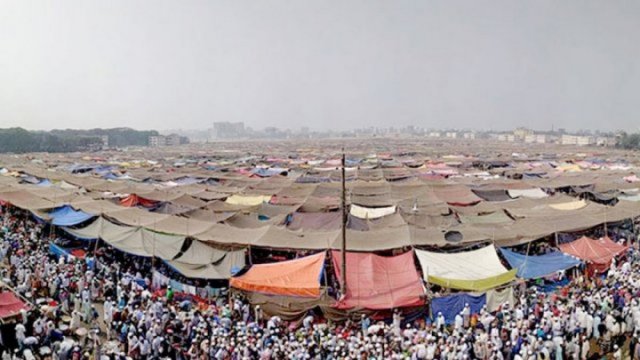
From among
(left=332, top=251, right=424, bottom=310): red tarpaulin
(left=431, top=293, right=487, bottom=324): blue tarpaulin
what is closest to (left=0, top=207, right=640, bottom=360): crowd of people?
(left=431, top=293, right=487, bottom=324): blue tarpaulin

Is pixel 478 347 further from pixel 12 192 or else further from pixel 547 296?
pixel 12 192

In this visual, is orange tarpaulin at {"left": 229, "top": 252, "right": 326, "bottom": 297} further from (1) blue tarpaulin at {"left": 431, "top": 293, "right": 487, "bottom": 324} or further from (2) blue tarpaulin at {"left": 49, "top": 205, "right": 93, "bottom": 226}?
(2) blue tarpaulin at {"left": 49, "top": 205, "right": 93, "bottom": 226}

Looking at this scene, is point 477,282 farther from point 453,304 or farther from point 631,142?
point 631,142

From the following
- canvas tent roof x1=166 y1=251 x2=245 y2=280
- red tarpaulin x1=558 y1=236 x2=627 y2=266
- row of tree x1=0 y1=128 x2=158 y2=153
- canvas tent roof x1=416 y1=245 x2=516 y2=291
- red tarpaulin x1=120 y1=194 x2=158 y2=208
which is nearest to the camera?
canvas tent roof x1=416 y1=245 x2=516 y2=291

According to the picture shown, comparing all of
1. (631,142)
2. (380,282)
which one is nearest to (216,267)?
(380,282)

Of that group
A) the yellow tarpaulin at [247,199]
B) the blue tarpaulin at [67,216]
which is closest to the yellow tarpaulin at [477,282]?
the yellow tarpaulin at [247,199]

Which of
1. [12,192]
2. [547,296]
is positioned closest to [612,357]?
[547,296]
